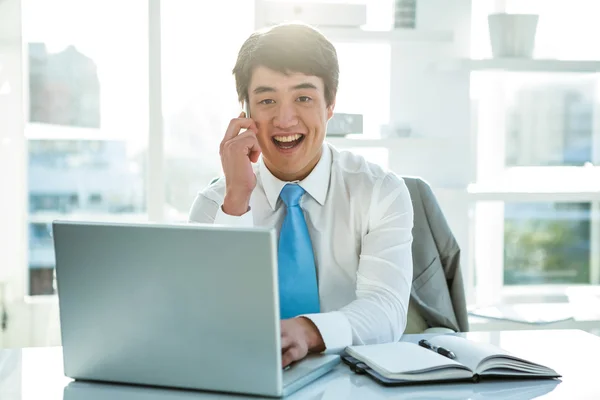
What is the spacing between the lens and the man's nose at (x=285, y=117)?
1970 mm

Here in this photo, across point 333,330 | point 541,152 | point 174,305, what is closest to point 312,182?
point 333,330

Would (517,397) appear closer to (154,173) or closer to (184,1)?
(154,173)

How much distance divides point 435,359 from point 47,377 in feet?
2.15

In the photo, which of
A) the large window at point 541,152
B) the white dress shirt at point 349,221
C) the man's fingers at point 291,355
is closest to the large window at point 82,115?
the large window at point 541,152

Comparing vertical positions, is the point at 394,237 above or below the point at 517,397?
above

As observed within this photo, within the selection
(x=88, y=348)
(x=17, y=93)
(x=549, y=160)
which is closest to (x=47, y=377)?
(x=88, y=348)

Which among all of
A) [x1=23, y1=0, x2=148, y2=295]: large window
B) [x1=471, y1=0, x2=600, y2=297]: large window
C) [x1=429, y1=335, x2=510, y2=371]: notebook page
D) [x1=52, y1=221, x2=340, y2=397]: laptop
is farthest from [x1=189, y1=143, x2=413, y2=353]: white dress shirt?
[x1=471, y1=0, x2=600, y2=297]: large window

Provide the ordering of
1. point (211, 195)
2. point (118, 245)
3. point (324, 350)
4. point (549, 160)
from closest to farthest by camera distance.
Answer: point (118, 245) < point (324, 350) < point (211, 195) < point (549, 160)

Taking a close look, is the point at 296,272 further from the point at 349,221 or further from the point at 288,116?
Result: the point at 288,116

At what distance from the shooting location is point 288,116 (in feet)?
6.47

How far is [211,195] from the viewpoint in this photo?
6.61ft

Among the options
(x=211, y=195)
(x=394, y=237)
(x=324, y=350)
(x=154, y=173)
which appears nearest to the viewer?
(x=324, y=350)

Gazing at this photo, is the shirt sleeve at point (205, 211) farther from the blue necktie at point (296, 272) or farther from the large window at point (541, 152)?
the large window at point (541, 152)

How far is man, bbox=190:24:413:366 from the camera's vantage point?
5.94 ft
